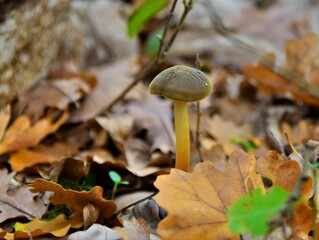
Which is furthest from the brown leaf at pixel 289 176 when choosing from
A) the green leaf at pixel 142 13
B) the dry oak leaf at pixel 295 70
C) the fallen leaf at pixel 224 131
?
the dry oak leaf at pixel 295 70

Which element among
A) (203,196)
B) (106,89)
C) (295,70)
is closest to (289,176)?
(203,196)

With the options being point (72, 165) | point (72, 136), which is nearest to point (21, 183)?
point (72, 165)

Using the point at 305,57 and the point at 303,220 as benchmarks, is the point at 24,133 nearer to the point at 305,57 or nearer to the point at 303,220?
the point at 303,220

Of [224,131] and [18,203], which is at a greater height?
[18,203]

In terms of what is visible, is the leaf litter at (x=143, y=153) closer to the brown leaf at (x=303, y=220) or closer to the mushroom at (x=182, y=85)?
the brown leaf at (x=303, y=220)

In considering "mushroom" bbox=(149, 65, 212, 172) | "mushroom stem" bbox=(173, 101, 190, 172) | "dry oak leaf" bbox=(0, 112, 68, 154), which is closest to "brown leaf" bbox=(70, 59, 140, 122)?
"dry oak leaf" bbox=(0, 112, 68, 154)

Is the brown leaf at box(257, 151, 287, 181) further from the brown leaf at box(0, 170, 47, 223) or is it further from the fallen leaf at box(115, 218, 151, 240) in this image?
the brown leaf at box(0, 170, 47, 223)
